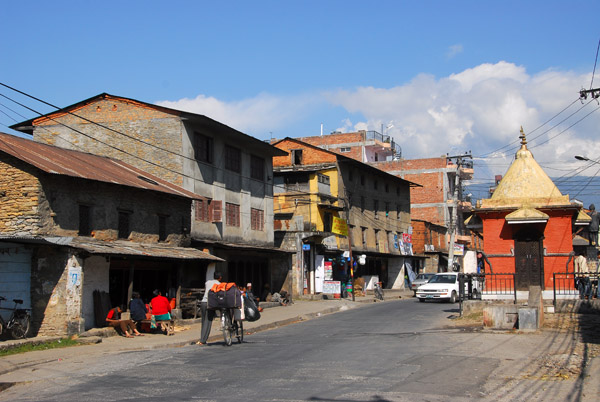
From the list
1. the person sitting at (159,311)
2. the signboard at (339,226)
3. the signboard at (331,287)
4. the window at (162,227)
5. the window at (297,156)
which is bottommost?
the signboard at (331,287)

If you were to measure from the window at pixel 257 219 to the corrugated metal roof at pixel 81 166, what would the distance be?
308 inches

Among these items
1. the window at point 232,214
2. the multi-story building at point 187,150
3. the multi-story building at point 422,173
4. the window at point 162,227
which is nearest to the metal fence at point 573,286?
the multi-story building at point 187,150

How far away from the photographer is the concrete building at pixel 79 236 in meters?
19.2

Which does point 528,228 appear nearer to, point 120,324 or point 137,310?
point 137,310

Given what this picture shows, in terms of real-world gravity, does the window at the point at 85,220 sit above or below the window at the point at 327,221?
below

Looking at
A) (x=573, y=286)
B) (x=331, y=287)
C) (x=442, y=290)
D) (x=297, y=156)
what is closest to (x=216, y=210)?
(x=442, y=290)

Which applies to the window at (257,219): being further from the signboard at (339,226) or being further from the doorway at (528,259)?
the doorway at (528,259)

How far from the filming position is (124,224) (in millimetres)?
24078

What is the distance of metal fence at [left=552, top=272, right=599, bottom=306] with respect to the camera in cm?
2323

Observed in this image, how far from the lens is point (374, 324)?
22.4m

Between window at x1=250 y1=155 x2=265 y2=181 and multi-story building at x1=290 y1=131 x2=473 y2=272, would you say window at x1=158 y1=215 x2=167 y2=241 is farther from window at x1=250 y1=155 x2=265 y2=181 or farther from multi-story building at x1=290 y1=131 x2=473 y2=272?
multi-story building at x1=290 y1=131 x2=473 y2=272

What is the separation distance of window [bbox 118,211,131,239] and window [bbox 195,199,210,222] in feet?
21.7

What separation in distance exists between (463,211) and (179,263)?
188 ft

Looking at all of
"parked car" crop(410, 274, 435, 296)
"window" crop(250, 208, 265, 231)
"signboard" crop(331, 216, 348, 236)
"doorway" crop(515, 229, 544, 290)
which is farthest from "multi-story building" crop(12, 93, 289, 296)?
"parked car" crop(410, 274, 435, 296)
